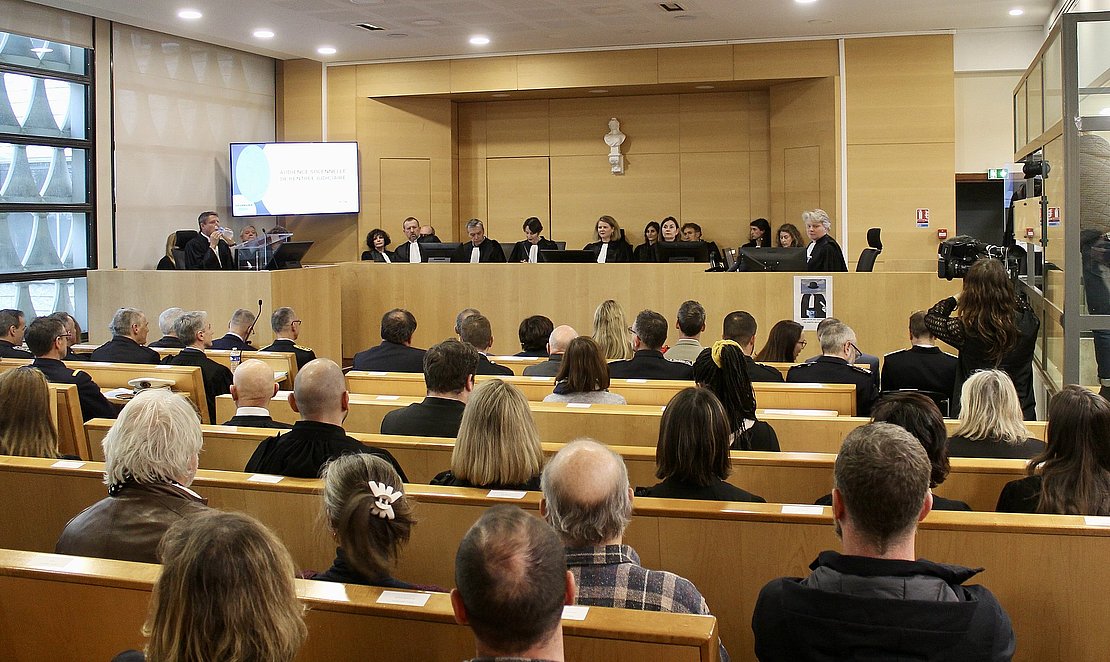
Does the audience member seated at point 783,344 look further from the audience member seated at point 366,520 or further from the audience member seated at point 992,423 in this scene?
the audience member seated at point 366,520

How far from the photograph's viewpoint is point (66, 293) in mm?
9570

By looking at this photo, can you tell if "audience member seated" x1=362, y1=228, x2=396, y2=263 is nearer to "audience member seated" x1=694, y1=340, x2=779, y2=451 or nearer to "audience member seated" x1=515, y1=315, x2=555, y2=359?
"audience member seated" x1=515, y1=315, x2=555, y2=359

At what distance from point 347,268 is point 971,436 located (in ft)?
24.6

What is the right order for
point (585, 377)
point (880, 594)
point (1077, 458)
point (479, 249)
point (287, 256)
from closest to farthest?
point (880, 594), point (1077, 458), point (585, 377), point (287, 256), point (479, 249)

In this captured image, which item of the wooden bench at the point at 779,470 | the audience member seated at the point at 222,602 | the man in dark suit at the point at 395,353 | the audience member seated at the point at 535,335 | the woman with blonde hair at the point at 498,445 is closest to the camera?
the audience member seated at the point at 222,602

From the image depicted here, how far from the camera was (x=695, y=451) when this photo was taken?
2.92 m

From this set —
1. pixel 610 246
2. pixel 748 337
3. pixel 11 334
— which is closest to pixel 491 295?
pixel 610 246

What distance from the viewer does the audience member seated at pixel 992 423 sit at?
3.45 metres

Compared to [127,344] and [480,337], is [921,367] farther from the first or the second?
[127,344]

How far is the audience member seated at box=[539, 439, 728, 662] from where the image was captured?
6.95 feet

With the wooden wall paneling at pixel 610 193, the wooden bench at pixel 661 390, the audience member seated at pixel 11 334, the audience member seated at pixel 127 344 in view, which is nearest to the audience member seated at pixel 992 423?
the wooden bench at pixel 661 390

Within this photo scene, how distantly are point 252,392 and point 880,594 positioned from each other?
300 cm

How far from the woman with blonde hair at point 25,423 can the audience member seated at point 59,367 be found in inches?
45.0

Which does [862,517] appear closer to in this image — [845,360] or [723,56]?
[845,360]
